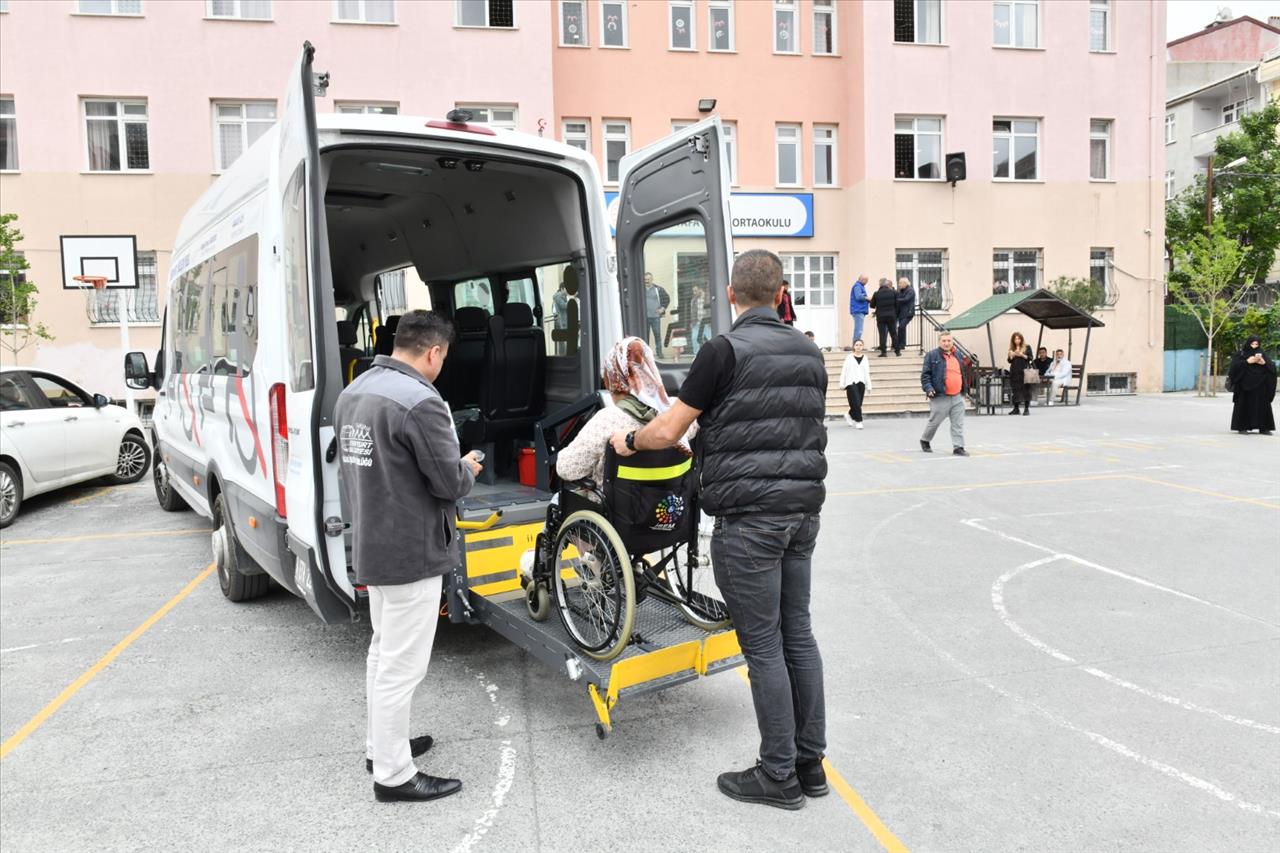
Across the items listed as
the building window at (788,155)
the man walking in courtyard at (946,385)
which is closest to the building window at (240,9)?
the building window at (788,155)

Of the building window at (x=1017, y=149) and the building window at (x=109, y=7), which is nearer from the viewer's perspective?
the building window at (x=109, y=7)

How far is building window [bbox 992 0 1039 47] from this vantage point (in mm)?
23609

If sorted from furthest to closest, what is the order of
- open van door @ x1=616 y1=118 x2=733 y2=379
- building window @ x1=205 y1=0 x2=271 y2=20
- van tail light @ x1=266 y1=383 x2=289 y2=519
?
building window @ x1=205 y1=0 x2=271 y2=20 → open van door @ x1=616 y1=118 x2=733 y2=379 → van tail light @ x1=266 y1=383 x2=289 y2=519

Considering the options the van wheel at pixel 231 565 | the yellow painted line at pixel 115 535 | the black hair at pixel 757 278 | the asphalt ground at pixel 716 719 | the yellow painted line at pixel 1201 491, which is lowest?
the asphalt ground at pixel 716 719

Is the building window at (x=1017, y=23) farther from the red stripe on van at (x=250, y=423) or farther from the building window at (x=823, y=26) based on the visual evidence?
the red stripe on van at (x=250, y=423)

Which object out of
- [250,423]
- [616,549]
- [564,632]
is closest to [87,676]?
[250,423]

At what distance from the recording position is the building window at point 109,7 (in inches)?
742

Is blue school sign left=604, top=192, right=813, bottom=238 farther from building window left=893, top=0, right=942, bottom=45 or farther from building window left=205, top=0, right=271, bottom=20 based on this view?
building window left=205, top=0, right=271, bottom=20

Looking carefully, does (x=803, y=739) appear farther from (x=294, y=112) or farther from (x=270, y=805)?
(x=294, y=112)

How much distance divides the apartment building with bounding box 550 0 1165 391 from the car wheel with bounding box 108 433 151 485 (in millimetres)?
13786

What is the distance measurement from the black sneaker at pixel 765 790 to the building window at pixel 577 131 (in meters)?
20.7

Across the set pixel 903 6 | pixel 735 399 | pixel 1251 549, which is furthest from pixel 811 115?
pixel 735 399

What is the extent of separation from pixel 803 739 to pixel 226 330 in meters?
4.22

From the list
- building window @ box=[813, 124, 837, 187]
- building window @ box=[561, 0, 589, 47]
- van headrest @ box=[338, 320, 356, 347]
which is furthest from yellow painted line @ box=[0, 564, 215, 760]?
building window @ box=[813, 124, 837, 187]
